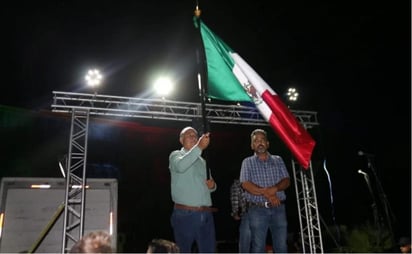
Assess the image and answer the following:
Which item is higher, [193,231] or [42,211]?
[42,211]

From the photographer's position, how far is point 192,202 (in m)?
3.79

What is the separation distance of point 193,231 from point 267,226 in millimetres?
937

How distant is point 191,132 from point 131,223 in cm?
808

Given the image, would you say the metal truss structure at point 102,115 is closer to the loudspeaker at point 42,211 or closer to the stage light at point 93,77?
the loudspeaker at point 42,211

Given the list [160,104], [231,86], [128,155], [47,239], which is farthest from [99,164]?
[231,86]

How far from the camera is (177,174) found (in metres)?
3.96

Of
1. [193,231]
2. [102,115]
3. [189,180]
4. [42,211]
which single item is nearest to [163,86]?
[102,115]

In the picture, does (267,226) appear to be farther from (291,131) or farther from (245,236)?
(291,131)

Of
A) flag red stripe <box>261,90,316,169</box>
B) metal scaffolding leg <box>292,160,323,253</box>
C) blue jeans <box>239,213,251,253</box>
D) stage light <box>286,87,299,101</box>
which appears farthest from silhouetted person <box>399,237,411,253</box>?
flag red stripe <box>261,90,316,169</box>

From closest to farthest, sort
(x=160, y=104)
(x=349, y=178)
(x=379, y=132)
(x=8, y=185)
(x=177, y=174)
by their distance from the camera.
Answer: (x=177, y=174) < (x=8, y=185) < (x=160, y=104) < (x=379, y=132) < (x=349, y=178)

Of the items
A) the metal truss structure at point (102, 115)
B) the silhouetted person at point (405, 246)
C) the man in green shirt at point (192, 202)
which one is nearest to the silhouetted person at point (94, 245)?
the man in green shirt at point (192, 202)

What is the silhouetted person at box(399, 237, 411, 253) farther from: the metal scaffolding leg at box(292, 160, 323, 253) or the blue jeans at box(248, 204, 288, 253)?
the blue jeans at box(248, 204, 288, 253)

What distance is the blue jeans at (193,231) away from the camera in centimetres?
370

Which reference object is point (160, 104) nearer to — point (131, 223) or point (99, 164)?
point (99, 164)
